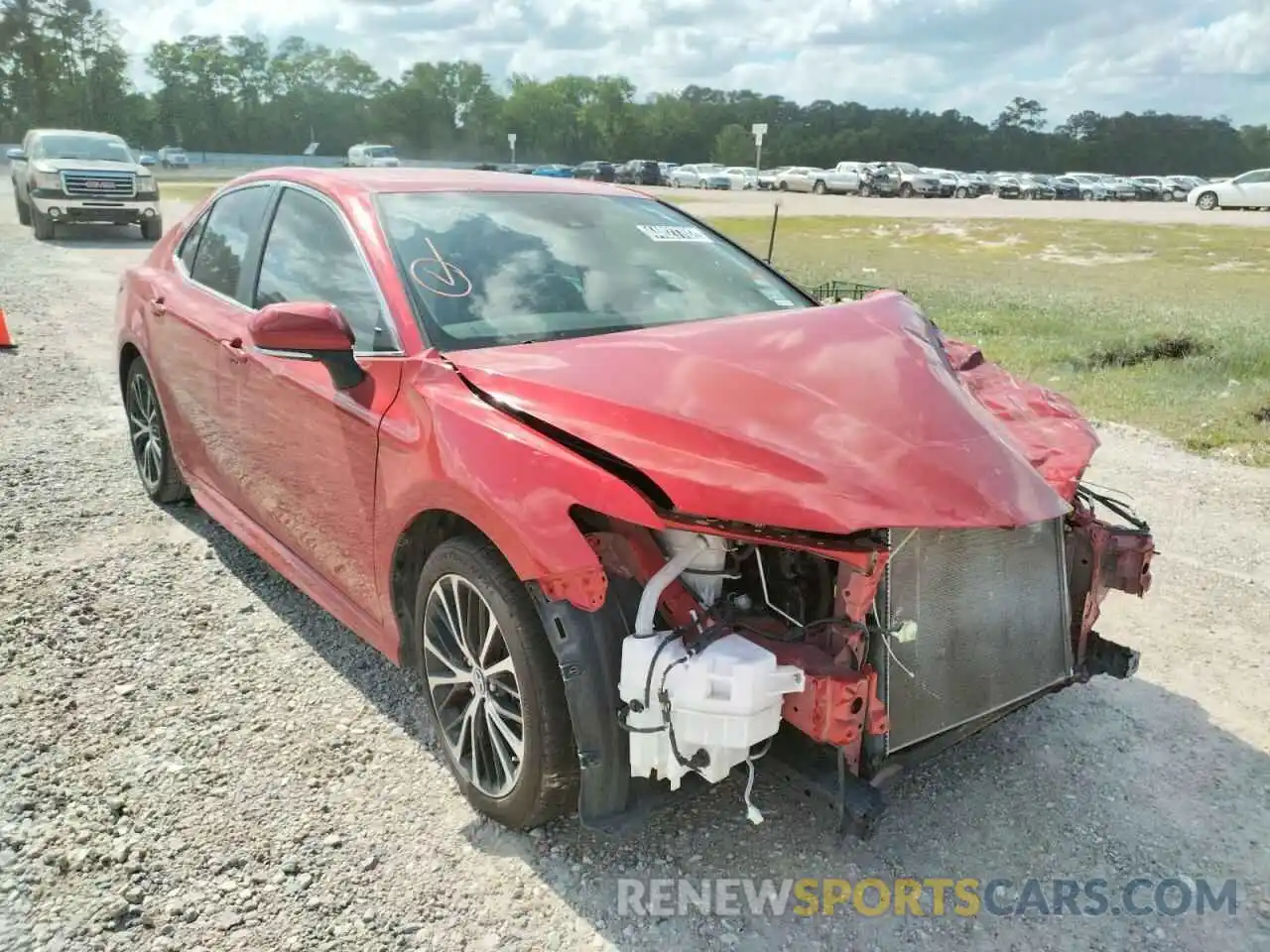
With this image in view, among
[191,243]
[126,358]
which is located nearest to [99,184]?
[126,358]

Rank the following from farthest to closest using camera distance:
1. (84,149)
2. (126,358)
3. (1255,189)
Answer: (1255,189) → (84,149) → (126,358)

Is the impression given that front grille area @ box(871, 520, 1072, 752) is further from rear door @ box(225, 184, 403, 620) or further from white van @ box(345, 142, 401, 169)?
white van @ box(345, 142, 401, 169)

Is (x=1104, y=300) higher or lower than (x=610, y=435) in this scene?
lower

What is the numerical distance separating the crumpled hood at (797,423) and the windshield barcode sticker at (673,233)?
88 cm

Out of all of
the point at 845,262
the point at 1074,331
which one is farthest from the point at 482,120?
the point at 1074,331

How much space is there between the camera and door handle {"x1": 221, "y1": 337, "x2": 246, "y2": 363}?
12.5 ft

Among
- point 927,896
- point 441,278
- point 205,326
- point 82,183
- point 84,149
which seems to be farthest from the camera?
point 84,149

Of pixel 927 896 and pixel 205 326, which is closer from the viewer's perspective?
pixel 927 896

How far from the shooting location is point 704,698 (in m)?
2.29

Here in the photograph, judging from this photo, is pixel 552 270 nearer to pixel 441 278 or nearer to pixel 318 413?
pixel 441 278

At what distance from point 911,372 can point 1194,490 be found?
3922 mm

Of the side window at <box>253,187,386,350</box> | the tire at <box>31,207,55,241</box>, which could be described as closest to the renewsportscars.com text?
the side window at <box>253,187,386,350</box>

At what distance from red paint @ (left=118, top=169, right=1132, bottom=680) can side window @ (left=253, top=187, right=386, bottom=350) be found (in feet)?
0.25

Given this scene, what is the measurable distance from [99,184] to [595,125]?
96391mm
